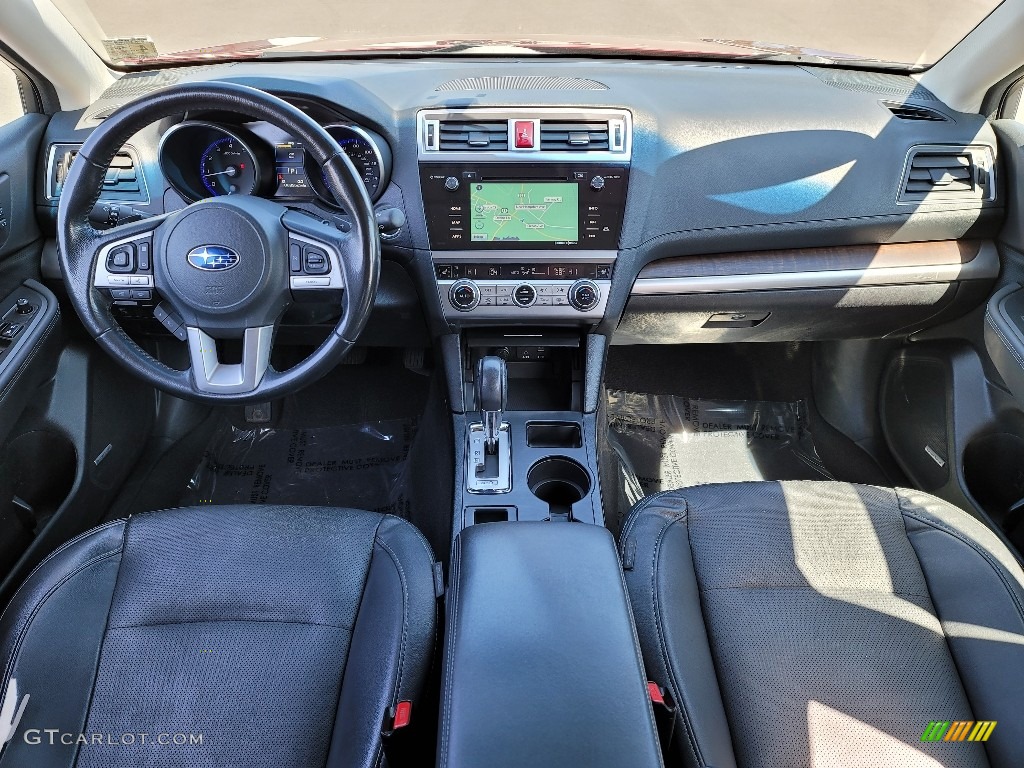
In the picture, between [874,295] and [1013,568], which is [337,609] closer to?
[1013,568]

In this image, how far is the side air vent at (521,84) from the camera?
175cm

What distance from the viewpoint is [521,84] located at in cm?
177

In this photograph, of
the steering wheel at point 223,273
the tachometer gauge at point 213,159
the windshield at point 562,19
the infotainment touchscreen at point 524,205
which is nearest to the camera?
the steering wheel at point 223,273

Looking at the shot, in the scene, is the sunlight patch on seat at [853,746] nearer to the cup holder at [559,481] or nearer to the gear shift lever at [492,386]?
the cup holder at [559,481]

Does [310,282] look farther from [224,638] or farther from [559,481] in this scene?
[559,481]

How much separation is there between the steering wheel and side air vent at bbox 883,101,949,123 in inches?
54.3

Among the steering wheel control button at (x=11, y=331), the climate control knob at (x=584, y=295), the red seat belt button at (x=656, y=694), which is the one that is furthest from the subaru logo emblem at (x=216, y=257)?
the red seat belt button at (x=656, y=694)

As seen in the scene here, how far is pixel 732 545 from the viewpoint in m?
1.45

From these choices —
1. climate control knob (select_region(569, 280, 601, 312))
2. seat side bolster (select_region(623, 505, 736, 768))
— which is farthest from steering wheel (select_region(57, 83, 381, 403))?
seat side bolster (select_region(623, 505, 736, 768))

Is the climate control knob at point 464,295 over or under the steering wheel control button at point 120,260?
under

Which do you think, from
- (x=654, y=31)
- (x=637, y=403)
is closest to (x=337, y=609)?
(x=637, y=403)

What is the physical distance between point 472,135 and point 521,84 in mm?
201

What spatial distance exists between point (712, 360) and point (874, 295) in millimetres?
802

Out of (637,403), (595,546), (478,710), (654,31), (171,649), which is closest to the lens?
(478,710)
